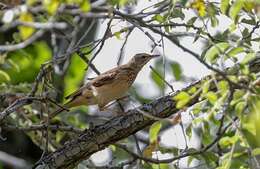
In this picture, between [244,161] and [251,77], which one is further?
[244,161]

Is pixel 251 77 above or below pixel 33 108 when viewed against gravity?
below

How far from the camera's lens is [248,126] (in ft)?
12.6

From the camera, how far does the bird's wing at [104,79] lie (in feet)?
22.8

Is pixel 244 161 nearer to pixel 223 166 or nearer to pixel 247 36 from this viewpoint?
pixel 247 36

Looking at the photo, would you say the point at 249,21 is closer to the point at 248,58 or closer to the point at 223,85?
the point at 248,58

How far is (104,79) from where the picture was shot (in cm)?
704

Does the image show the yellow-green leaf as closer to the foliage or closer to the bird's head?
the foliage

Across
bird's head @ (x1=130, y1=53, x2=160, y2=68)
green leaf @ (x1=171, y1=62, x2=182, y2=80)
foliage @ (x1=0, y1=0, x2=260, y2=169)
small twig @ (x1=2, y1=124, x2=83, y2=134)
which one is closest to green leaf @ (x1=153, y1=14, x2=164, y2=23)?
foliage @ (x1=0, y1=0, x2=260, y2=169)

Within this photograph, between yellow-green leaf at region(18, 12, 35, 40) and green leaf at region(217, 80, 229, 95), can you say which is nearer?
yellow-green leaf at region(18, 12, 35, 40)

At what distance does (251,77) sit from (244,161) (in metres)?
1.82

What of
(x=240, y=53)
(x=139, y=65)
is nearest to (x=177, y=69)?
(x=139, y=65)

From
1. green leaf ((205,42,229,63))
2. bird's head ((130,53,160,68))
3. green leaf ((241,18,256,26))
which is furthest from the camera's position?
bird's head ((130,53,160,68))

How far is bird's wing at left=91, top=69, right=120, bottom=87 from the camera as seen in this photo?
22.8 feet

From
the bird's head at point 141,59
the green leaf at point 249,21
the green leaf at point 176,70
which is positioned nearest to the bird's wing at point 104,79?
the bird's head at point 141,59
